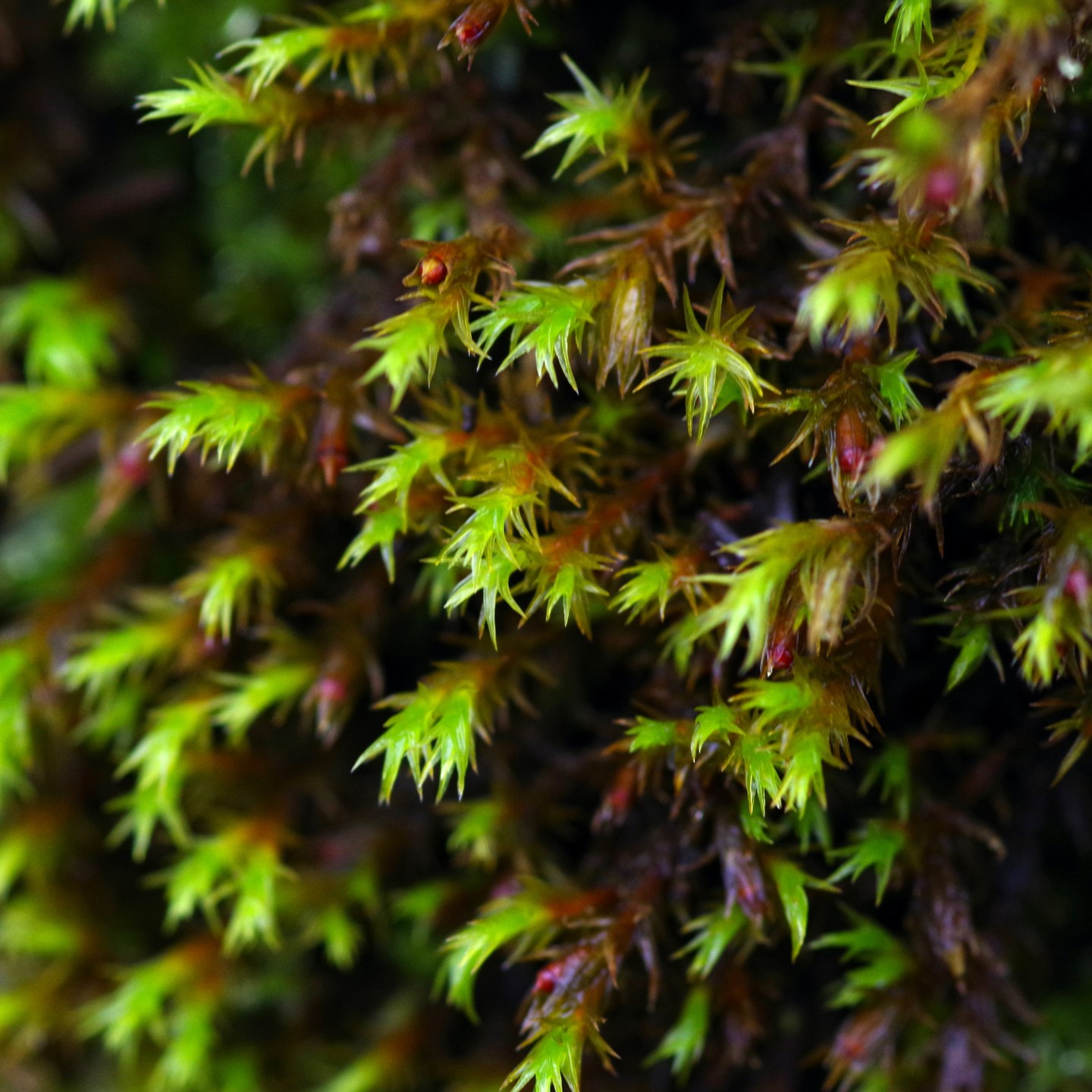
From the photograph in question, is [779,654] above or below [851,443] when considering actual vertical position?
below

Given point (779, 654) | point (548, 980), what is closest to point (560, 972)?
Result: point (548, 980)

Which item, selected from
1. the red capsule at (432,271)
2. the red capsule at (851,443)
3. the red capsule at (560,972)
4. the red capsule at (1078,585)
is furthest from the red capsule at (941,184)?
the red capsule at (560,972)

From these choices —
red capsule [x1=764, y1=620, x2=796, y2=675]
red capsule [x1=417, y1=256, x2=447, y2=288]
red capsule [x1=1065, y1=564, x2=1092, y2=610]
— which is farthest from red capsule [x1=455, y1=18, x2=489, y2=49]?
red capsule [x1=1065, y1=564, x2=1092, y2=610]

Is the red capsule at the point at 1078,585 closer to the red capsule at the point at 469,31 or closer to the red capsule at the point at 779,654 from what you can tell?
the red capsule at the point at 779,654

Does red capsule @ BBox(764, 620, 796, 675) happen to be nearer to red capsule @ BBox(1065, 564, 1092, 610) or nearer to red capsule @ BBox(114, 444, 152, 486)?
red capsule @ BBox(1065, 564, 1092, 610)

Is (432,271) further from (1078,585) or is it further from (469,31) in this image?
(1078,585)
